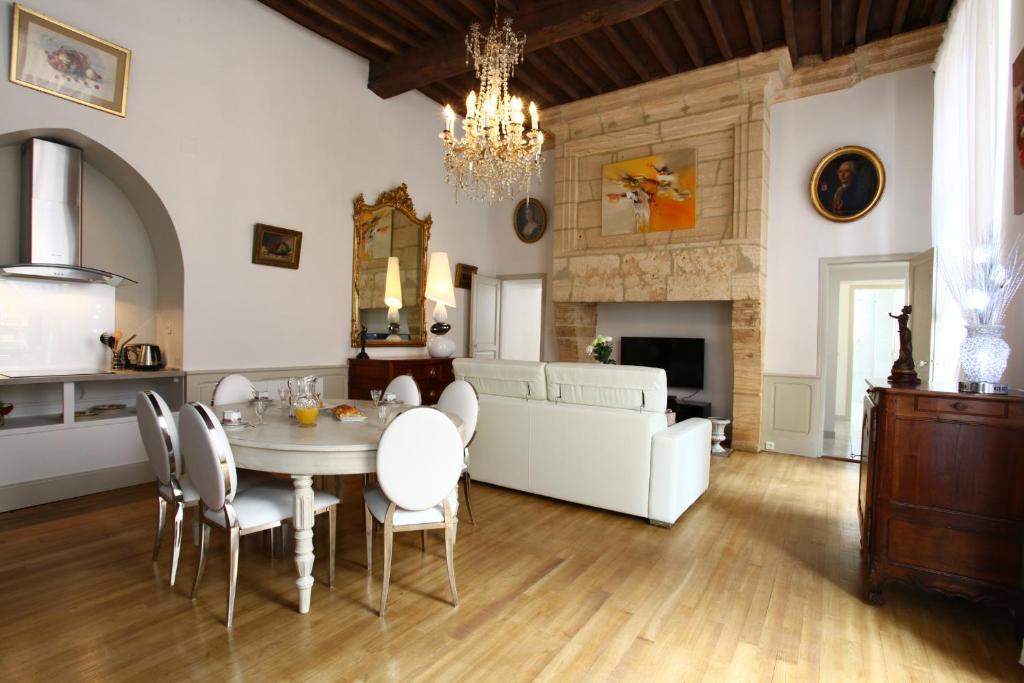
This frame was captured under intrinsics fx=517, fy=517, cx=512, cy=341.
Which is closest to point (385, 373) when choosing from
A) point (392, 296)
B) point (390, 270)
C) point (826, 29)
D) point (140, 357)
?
point (392, 296)

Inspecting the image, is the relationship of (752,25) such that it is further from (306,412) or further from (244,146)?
(306,412)

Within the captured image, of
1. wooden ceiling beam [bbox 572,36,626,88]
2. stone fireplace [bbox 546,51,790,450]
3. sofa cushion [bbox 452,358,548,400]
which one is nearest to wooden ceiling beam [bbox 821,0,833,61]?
stone fireplace [bbox 546,51,790,450]

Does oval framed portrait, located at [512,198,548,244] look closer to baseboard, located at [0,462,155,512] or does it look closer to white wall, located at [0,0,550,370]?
white wall, located at [0,0,550,370]

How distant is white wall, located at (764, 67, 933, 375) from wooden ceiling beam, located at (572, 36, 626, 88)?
1757mm

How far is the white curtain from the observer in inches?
112

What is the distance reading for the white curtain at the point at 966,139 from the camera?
9.37 feet

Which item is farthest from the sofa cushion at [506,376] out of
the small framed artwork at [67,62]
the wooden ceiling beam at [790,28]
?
the wooden ceiling beam at [790,28]

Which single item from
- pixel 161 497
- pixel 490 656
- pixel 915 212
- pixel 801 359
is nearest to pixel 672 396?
pixel 801 359

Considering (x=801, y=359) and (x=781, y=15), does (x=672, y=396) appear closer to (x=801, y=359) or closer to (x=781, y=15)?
(x=801, y=359)

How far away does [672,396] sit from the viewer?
6168 mm

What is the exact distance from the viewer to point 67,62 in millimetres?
3502

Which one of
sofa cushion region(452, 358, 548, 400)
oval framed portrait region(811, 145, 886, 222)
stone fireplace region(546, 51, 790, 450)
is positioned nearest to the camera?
sofa cushion region(452, 358, 548, 400)

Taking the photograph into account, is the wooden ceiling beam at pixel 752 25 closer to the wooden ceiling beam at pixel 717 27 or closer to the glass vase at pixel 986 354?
the wooden ceiling beam at pixel 717 27

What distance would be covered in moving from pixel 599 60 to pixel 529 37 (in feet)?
4.06
